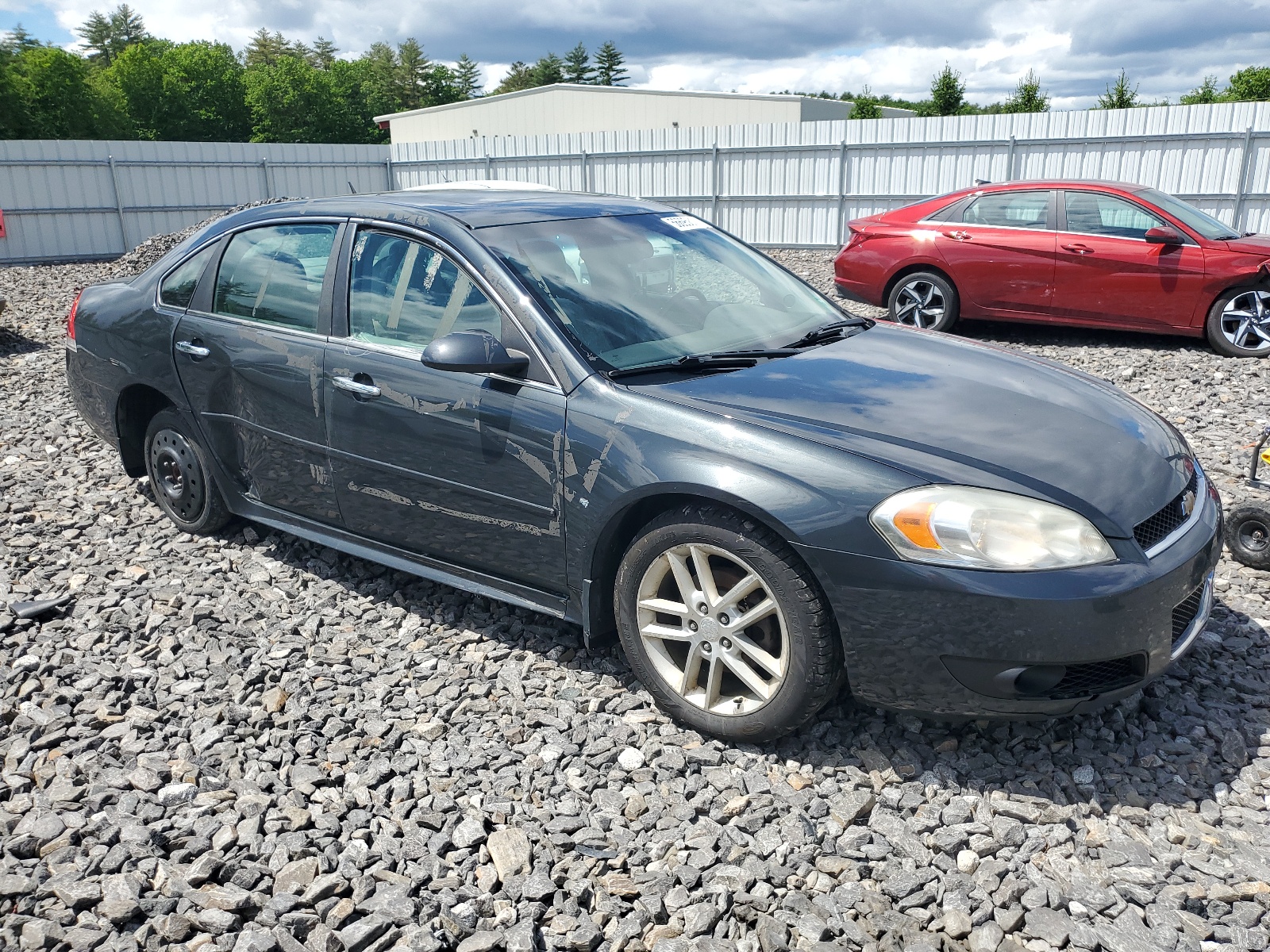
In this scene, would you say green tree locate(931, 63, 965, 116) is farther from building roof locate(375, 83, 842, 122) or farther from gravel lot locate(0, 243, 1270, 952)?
gravel lot locate(0, 243, 1270, 952)

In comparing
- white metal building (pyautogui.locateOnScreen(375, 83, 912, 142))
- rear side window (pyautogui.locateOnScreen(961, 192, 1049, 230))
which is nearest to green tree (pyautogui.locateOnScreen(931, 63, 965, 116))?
white metal building (pyautogui.locateOnScreen(375, 83, 912, 142))

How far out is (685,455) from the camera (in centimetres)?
298

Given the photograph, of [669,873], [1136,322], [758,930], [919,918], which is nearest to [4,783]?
[669,873]


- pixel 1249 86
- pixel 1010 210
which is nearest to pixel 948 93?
pixel 1249 86

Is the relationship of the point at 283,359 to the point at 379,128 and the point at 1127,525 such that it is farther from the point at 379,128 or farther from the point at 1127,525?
the point at 379,128

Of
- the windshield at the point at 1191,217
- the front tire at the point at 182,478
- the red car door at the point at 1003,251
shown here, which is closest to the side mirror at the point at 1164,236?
the windshield at the point at 1191,217

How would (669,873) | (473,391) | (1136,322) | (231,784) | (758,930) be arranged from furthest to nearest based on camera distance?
(1136,322), (473,391), (231,784), (669,873), (758,930)

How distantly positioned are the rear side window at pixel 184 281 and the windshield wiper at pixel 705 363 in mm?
2438

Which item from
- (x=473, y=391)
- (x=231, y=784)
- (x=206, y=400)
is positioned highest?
(x=473, y=391)

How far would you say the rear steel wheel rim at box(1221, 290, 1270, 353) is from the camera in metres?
8.97

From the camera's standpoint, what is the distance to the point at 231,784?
3.07 m

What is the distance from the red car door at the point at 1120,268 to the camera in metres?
9.20

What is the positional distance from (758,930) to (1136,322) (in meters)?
8.79

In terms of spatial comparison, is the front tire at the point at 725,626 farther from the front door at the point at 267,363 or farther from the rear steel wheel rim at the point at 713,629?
the front door at the point at 267,363
